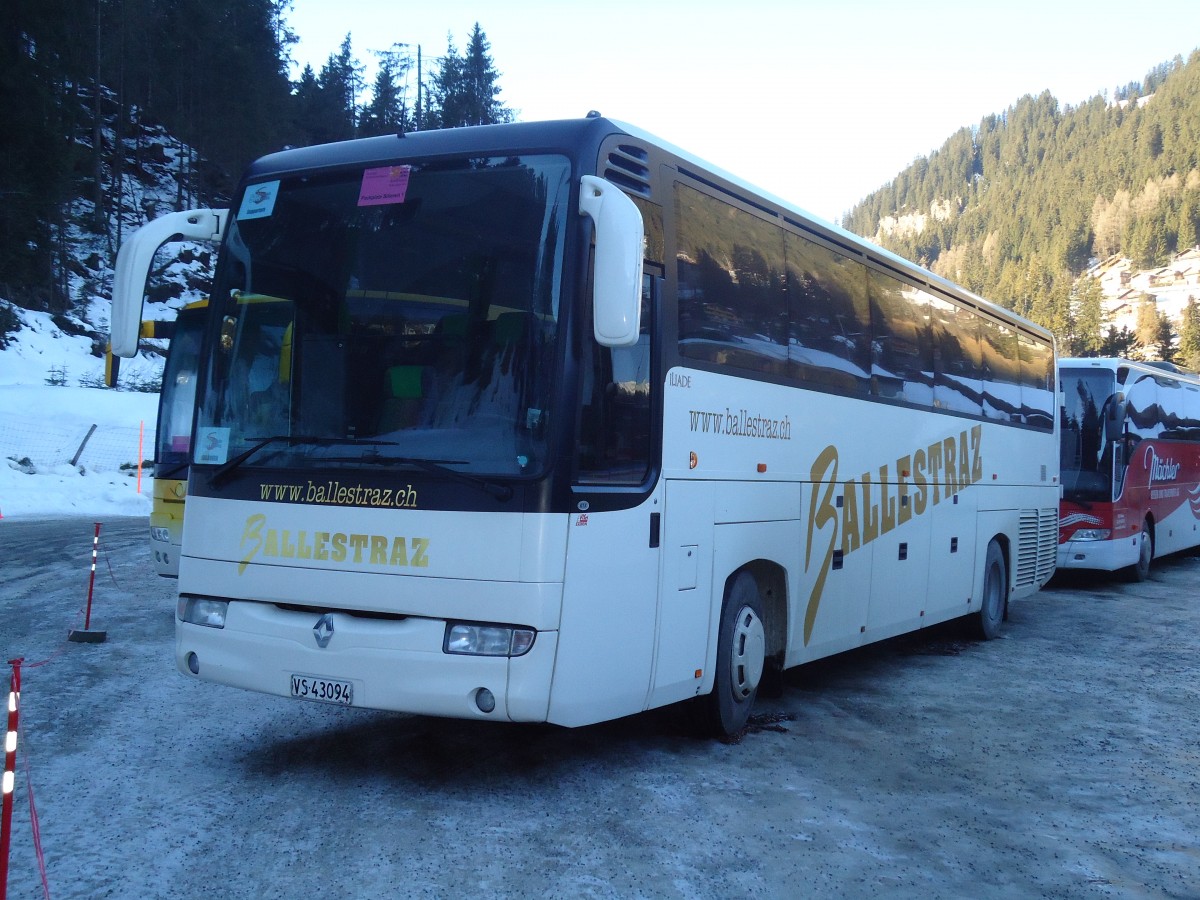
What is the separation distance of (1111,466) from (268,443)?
1562 centimetres

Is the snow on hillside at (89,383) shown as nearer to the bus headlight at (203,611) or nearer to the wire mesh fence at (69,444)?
the wire mesh fence at (69,444)

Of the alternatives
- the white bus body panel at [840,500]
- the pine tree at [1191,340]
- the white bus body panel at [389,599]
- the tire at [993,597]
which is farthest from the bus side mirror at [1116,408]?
the pine tree at [1191,340]

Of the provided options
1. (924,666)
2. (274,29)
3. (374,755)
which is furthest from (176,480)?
(274,29)

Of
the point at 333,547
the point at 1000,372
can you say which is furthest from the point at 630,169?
the point at 1000,372

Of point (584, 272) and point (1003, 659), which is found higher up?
point (584, 272)

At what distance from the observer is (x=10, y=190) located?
32.3m

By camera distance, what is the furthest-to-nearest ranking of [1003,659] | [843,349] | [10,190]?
1. [10,190]
2. [1003,659]
3. [843,349]

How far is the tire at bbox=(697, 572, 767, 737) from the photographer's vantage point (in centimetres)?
718

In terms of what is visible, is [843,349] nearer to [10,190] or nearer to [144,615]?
[144,615]

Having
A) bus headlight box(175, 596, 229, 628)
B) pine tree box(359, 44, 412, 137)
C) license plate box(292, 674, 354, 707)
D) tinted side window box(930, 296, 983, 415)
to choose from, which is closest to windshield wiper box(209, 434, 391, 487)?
bus headlight box(175, 596, 229, 628)

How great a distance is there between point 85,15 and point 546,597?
144ft

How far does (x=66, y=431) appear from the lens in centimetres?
3312

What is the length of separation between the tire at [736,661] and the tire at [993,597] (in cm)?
571

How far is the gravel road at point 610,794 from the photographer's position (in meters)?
4.84
